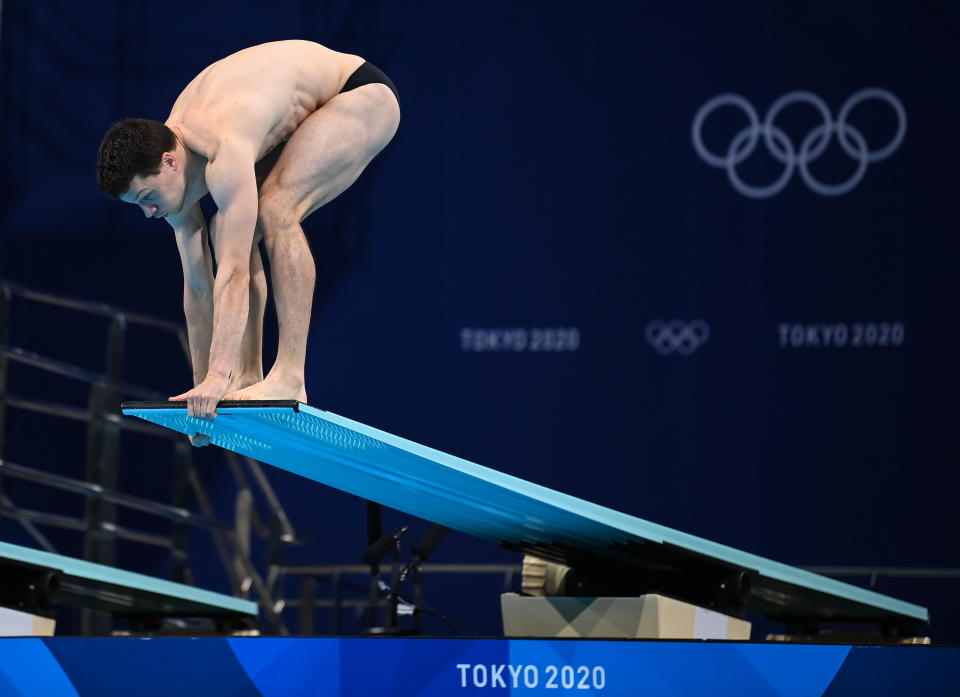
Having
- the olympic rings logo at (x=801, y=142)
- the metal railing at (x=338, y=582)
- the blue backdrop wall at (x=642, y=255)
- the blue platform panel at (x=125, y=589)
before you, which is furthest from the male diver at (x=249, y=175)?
the olympic rings logo at (x=801, y=142)

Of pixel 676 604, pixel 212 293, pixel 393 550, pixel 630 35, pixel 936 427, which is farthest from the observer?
pixel 630 35

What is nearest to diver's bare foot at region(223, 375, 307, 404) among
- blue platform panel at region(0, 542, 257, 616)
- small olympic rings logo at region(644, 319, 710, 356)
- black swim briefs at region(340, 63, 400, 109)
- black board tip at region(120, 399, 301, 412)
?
black board tip at region(120, 399, 301, 412)

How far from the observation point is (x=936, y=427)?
307 inches

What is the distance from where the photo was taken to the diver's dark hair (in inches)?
171

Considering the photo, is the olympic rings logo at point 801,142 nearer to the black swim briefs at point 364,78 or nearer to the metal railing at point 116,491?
the metal railing at point 116,491

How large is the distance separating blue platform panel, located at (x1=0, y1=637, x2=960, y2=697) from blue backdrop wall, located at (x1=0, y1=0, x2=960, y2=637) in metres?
3.60

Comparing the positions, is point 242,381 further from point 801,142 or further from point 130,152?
point 801,142

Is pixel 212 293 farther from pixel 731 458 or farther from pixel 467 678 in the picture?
pixel 731 458

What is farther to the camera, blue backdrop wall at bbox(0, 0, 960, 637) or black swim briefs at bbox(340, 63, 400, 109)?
blue backdrop wall at bbox(0, 0, 960, 637)

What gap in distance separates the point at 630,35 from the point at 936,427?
2.71 m

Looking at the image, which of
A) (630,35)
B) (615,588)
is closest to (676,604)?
(615,588)

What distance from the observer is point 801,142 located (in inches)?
320

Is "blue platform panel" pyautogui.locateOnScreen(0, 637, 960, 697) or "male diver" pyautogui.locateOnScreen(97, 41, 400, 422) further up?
"male diver" pyautogui.locateOnScreen(97, 41, 400, 422)

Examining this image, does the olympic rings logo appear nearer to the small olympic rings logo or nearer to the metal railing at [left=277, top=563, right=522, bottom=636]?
the small olympic rings logo
